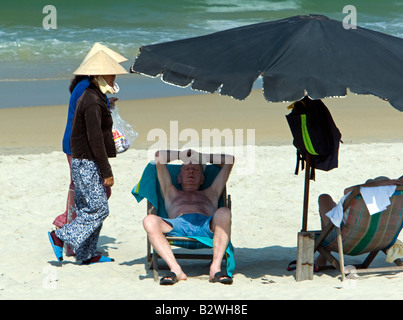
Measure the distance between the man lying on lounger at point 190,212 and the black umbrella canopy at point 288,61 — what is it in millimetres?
935

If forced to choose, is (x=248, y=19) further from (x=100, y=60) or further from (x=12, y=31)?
(x=100, y=60)

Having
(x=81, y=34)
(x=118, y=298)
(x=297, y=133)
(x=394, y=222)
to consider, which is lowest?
(x=118, y=298)

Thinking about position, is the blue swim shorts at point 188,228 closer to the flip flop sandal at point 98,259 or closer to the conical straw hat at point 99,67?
the flip flop sandal at point 98,259

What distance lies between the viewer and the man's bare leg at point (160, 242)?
4.87 m

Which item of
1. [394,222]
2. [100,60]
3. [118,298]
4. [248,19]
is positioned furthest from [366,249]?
[248,19]

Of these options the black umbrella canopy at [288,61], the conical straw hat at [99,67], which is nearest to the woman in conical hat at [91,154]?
the conical straw hat at [99,67]

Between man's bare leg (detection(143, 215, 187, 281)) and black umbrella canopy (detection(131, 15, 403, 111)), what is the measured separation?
100cm

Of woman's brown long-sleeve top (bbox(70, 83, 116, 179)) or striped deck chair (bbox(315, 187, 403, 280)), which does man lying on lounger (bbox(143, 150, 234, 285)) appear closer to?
woman's brown long-sleeve top (bbox(70, 83, 116, 179))

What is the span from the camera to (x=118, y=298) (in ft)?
14.4

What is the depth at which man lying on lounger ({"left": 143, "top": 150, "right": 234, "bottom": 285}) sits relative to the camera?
16.0 feet

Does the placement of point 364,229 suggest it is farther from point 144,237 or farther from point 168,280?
point 144,237

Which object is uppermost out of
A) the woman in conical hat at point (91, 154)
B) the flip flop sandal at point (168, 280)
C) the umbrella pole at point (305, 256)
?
the woman in conical hat at point (91, 154)

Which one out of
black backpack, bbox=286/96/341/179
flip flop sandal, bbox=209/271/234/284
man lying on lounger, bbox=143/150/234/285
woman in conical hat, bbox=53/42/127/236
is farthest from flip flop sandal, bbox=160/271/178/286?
black backpack, bbox=286/96/341/179

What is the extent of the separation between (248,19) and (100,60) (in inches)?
1040
